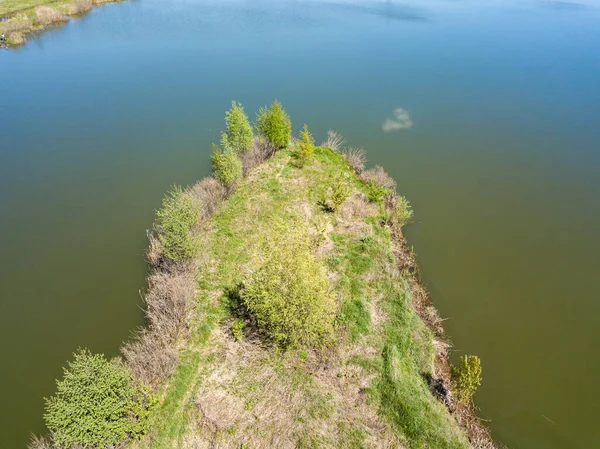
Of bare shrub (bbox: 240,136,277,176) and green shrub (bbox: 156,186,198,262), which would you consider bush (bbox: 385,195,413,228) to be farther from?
green shrub (bbox: 156,186,198,262)

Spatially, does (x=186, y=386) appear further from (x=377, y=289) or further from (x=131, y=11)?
(x=131, y=11)

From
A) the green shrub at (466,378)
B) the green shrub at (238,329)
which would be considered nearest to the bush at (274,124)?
the green shrub at (238,329)

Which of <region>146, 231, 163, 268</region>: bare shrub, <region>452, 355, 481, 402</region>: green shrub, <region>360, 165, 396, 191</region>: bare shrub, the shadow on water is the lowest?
<region>452, 355, 481, 402</region>: green shrub

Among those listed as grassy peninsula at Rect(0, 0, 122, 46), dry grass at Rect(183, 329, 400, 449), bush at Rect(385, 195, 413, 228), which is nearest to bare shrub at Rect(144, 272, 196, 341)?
dry grass at Rect(183, 329, 400, 449)

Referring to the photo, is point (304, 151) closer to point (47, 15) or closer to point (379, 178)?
point (379, 178)

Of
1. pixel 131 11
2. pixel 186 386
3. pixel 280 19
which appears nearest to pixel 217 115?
pixel 186 386

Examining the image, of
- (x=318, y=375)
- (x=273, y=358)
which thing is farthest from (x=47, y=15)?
(x=318, y=375)

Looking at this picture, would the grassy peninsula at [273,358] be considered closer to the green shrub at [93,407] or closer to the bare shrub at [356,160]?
the green shrub at [93,407]
